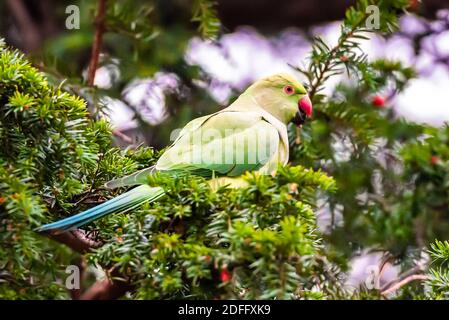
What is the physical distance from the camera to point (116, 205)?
2074 mm

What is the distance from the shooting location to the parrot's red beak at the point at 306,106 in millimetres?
2924

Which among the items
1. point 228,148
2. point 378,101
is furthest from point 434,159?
point 228,148

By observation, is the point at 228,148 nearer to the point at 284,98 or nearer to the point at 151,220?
the point at 284,98

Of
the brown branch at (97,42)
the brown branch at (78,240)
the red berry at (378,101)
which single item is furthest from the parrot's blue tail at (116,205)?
the red berry at (378,101)

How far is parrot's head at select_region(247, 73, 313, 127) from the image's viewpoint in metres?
2.96

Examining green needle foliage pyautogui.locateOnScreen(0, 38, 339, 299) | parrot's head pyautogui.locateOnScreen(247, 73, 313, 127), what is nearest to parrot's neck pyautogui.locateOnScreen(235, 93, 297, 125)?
parrot's head pyautogui.locateOnScreen(247, 73, 313, 127)

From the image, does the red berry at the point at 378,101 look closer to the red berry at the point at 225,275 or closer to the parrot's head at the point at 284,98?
the parrot's head at the point at 284,98

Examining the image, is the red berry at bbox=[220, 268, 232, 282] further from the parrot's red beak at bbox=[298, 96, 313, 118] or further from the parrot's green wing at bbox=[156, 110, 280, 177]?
the parrot's red beak at bbox=[298, 96, 313, 118]

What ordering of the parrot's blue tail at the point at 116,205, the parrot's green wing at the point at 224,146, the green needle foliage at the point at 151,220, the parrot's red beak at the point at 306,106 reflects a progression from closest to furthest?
the green needle foliage at the point at 151,220 < the parrot's blue tail at the point at 116,205 < the parrot's green wing at the point at 224,146 < the parrot's red beak at the point at 306,106

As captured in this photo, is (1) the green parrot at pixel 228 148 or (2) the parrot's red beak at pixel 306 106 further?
(2) the parrot's red beak at pixel 306 106

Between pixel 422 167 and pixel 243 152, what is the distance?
3.08ft
